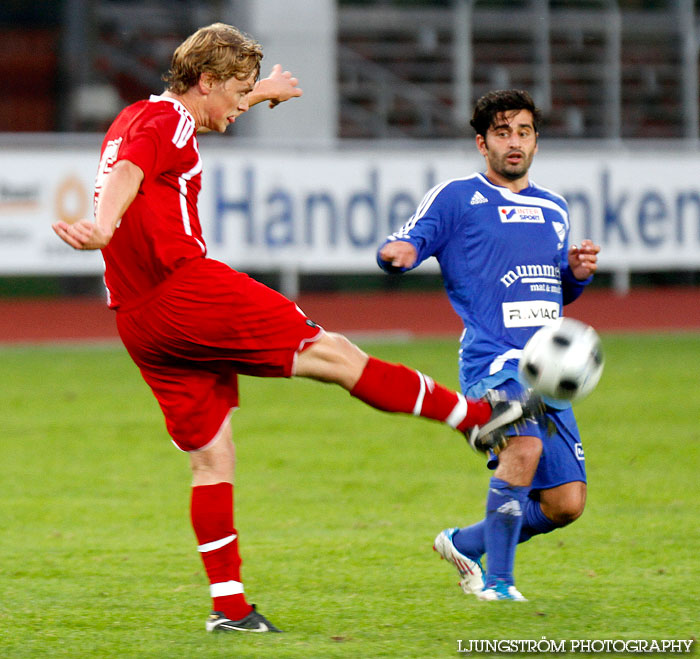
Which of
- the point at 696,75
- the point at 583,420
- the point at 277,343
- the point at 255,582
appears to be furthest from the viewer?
the point at 696,75

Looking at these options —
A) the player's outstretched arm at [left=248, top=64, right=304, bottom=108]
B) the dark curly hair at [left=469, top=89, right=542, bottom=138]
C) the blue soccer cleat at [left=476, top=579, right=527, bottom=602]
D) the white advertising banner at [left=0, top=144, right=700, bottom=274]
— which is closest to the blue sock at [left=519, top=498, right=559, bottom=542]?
the blue soccer cleat at [left=476, top=579, right=527, bottom=602]

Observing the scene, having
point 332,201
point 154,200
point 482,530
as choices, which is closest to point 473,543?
point 482,530

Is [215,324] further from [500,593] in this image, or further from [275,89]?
[500,593]

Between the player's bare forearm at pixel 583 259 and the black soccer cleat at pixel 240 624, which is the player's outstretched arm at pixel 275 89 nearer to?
→ the player's bare forearm at pixel 583 259

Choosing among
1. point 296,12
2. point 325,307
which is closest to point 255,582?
point 325,307

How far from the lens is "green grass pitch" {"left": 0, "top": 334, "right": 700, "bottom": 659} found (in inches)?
169

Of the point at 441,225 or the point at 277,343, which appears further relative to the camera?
the point at 441,225

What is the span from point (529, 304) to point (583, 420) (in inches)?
186

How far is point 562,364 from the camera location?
4367 mm

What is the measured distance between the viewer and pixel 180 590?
497 cm

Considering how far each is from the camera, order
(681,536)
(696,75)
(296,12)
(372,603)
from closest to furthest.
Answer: (372,603)
(681,536)
(296,12)
(696,75)

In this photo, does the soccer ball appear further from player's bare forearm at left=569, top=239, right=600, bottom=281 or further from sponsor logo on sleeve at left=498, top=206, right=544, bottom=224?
sponsor logo on sleeve at left=498, top=206, right=544, bottom=224

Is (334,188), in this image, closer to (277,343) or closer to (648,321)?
(648,321)

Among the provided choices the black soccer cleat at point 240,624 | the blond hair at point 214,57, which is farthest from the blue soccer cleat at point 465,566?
the blond hair at point 214,57
